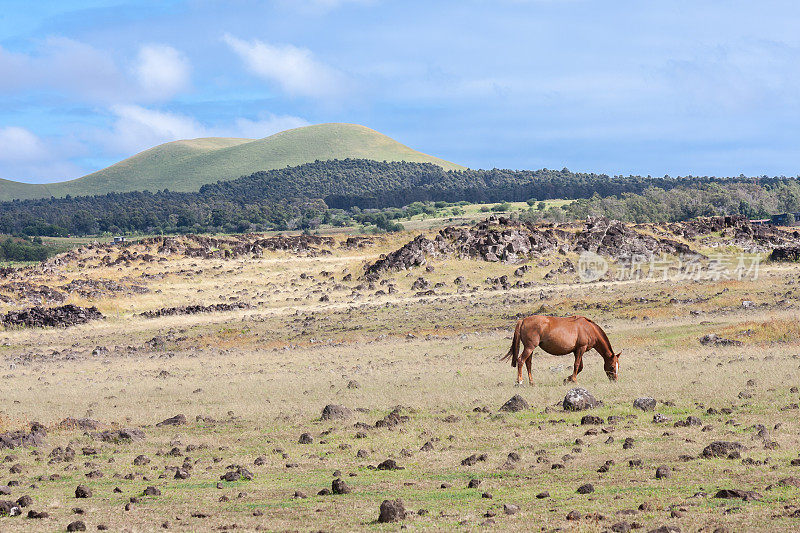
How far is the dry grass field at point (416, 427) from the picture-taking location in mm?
12078

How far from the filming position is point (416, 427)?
19.9 meters

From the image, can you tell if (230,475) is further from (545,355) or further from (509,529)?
(545,355)

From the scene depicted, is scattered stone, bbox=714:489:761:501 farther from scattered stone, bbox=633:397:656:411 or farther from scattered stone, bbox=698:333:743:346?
scattered stone, bbox=698:333:743:346

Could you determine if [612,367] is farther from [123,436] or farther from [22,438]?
[22,438]

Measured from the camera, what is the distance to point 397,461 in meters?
16.5

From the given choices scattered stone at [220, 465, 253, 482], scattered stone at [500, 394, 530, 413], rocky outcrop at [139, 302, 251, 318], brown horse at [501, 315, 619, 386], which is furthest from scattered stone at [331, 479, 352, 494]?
rocky outcrop at [139, 302, 251, 318]

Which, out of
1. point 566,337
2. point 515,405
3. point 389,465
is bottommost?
point 389,465

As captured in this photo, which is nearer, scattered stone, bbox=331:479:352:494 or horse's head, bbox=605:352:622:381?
scattered stone, bbox=331:479:352:494

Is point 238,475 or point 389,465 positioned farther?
point 389,465

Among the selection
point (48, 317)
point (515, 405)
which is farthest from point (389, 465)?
point (48, 317)

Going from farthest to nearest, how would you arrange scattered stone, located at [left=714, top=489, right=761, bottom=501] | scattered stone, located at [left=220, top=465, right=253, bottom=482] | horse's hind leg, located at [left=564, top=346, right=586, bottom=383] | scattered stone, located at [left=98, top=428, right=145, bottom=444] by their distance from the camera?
horse's hind leg, located at [left=564, top=346, right=586, bottom=383] < scattered stone, located at [left=98, top=428, right=145, bottom=444] < scattered stone, located at [left=220, top=465, right=253, bottom=482] < scattered stone, located at [left=714, top=489, right=761, bottom=501]

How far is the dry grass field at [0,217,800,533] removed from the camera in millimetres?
12078

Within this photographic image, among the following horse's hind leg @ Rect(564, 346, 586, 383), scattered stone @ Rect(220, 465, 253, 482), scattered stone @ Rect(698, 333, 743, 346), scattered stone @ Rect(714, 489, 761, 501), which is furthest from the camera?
scattered stone @ Rect(698, 333, 743, 346)

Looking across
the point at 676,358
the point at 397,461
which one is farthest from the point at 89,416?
the point at 676,358
